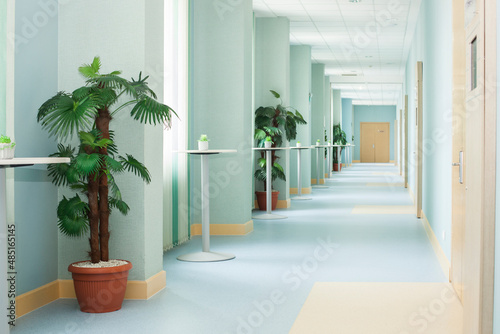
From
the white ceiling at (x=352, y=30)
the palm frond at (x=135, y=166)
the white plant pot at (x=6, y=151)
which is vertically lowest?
the palm frond at (x=135, y=166)

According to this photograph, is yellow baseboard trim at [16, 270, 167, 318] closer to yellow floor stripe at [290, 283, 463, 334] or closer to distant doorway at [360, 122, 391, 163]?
yellow floor stripe at [290, 283, 463, 334]

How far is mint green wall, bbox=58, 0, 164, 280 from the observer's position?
4348mm

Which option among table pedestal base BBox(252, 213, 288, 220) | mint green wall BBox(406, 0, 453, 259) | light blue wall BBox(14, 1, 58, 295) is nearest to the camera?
light blue wall BBox(14, 1, 58, 295)

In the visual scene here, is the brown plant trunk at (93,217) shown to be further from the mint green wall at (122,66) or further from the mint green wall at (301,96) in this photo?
the mint green wall at (301,96)

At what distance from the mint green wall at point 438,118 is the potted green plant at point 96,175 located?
2.58 metres

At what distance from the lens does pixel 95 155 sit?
3.81m

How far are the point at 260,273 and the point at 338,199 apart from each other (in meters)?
7.16

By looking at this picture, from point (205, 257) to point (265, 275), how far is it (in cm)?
91

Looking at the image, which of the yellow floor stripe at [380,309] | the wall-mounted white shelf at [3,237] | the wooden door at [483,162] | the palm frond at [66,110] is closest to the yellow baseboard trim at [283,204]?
the yellow floor stripe at [380,309]

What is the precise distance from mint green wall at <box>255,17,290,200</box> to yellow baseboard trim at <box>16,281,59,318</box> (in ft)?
21.8

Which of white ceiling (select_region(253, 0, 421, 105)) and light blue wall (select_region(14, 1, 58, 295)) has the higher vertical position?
white ceiling (select_region(253, 0, 421, 105))

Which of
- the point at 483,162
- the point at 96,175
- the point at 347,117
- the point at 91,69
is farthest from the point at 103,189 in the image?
the point at 347,117

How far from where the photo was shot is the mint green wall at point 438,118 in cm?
519

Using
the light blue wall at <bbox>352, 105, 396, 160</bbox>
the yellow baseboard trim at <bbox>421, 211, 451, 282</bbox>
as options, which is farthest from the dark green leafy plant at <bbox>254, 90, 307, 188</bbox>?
the light blue wall at <bbox>352, 105, 396, 160</bbox>
